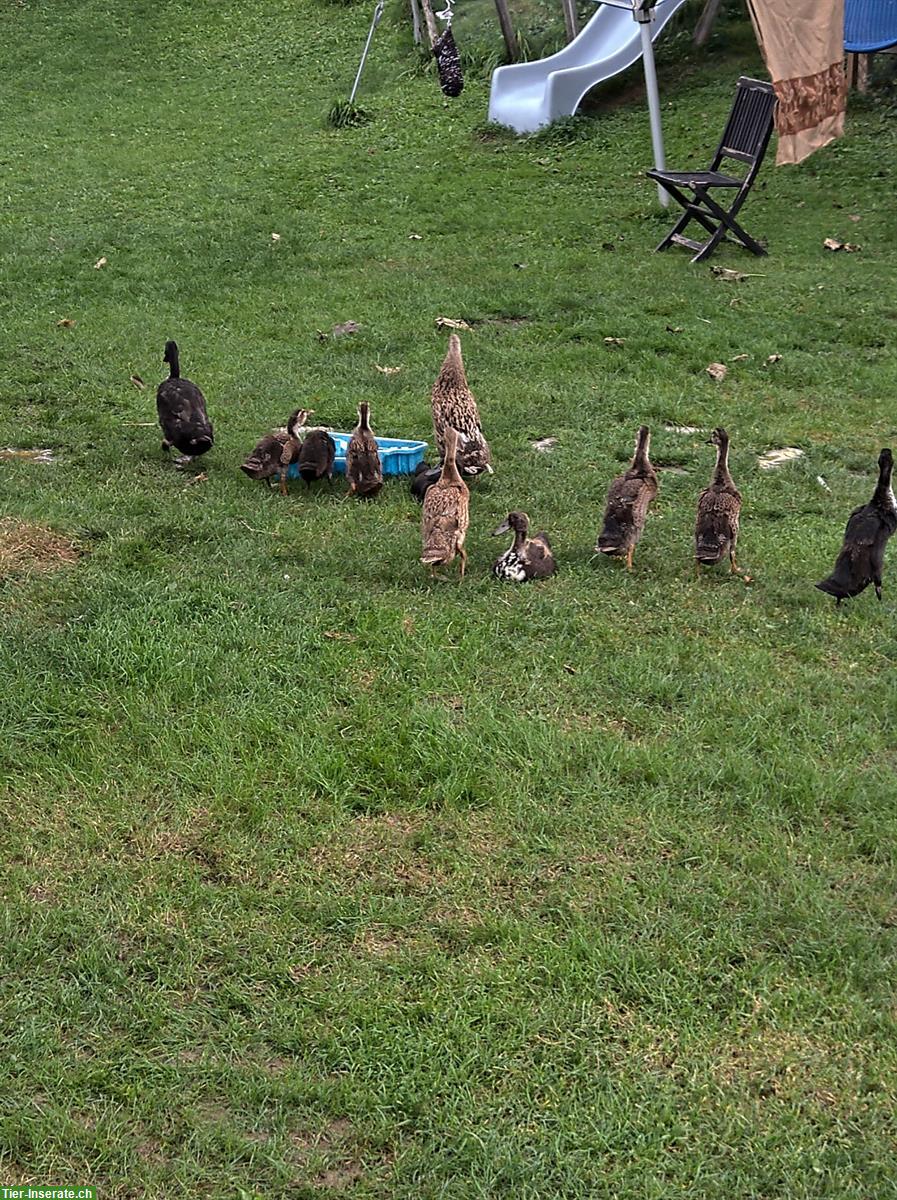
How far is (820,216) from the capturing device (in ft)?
46.8

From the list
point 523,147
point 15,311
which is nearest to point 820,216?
point 523,147

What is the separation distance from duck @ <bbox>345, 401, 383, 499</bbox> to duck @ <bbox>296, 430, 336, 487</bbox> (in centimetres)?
14

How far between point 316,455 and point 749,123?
8.79 m

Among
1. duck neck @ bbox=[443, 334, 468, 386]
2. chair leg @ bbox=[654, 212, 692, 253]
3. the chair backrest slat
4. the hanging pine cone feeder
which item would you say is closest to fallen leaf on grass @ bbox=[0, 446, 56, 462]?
duck neck @ bbox=[443, 334, 468, 386]

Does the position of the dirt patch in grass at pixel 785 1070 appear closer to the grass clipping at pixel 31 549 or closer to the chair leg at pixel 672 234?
the grass clipping at pixel 31 549

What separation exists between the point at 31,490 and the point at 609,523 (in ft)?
12.0

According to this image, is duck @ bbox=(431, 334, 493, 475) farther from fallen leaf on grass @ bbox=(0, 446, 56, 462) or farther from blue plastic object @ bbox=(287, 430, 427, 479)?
fallen leaf on grass @ bbox=(0, 446, 56, 462)

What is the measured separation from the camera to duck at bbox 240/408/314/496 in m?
7.65

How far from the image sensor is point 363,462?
297 inches

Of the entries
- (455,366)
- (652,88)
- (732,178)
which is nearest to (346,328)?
(455,366)

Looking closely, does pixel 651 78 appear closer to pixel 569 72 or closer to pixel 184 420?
pixel 569 72

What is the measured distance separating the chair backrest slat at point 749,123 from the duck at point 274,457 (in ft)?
26.8

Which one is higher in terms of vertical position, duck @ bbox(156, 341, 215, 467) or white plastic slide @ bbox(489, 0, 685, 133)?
white plastic slide @ bbox(489, 0, 685, 133)

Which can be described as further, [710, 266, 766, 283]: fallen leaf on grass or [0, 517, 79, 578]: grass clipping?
[710, 266, 766, 283]: fallen leaf on grass
